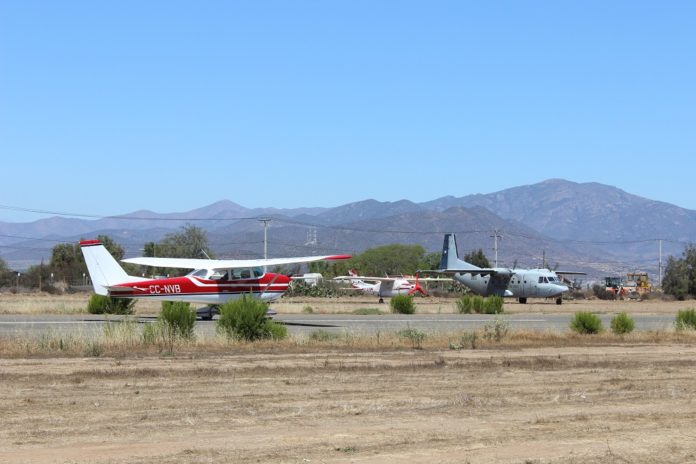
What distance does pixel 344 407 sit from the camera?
1415cm

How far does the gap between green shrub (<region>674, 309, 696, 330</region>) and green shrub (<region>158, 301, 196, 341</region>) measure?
16095 mm

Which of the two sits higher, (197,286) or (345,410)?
(197,286)

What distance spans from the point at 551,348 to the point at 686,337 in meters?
6.70

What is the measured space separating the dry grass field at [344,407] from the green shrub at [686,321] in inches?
405

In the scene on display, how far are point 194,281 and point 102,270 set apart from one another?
3.25m

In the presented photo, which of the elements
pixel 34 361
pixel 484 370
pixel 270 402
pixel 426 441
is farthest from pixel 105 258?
pixel 426 441

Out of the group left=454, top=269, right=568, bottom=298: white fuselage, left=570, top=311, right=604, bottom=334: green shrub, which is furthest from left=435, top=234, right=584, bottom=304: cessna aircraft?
left=570, top=311, right=604, bottom=334: green shrub

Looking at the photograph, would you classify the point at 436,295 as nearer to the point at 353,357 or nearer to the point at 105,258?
the point at 105,258

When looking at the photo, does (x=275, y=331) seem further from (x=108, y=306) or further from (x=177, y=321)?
(x=108, y=306)

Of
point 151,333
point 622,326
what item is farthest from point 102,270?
point 622,326

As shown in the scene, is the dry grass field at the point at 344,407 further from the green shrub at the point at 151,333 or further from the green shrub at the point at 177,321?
the green shrub at the point at 177,321

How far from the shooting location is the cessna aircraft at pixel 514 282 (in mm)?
61438

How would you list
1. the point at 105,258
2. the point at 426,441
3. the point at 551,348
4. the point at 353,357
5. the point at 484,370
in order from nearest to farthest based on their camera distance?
the point at 426,441
the point at 484,370
the point at 353,357
the point at 551,348
the point at 105,258

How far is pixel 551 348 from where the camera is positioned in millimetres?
25156
